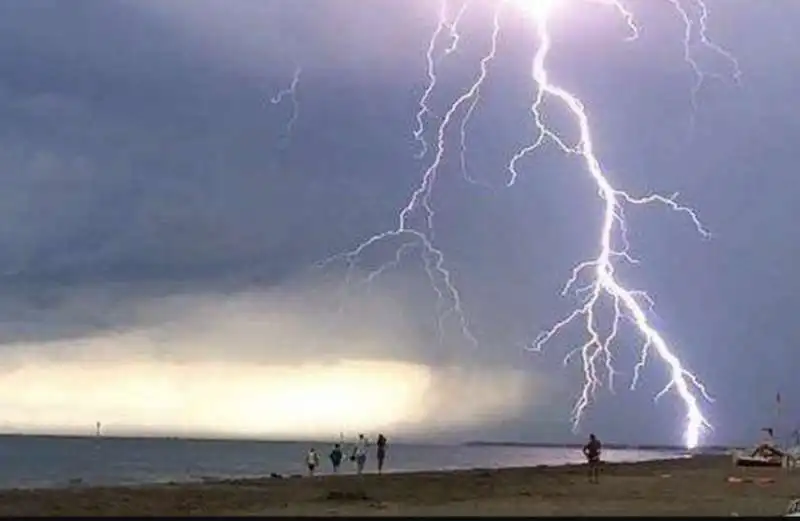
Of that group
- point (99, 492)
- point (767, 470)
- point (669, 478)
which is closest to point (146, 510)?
point (99, 492)

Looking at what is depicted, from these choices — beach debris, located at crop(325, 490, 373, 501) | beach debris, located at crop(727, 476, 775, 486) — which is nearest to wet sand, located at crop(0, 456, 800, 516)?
beach debris, located at crop(325, 490, 373, 501)

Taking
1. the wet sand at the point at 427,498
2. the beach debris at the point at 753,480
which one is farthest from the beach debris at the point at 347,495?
the beach debris at the point at 753,480

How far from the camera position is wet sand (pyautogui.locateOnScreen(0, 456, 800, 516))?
90.5 ft

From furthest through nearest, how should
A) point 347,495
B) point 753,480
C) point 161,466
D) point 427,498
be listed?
point 161,466, point 753,480, point 347,495, point 427,498

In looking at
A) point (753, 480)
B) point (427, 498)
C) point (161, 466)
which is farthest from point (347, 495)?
point (161, 466)

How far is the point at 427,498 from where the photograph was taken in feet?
110

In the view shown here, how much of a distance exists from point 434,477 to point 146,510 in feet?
62.4

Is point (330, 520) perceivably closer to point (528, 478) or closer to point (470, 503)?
point (470, 503)

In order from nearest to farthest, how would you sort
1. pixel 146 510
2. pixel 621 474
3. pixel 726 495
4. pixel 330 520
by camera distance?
pixel 330 520 → pixel 146 510 → pixel 726 495 → pixel 621 474

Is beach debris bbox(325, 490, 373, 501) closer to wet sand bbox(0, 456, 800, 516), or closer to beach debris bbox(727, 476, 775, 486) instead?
wet sand bbox(0, 456, 800, 516)

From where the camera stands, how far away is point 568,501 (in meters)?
31.2

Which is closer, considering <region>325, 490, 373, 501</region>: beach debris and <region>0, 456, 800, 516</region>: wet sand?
<region>0, 456, 800, 516</region>: wet sand

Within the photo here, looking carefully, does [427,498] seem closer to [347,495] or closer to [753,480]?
[347,495]

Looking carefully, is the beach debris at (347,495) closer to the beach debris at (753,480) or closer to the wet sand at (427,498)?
the wet sand at (427,498)
